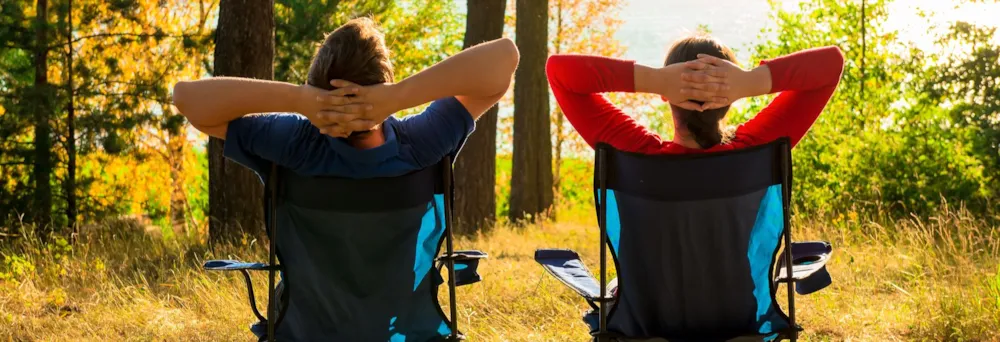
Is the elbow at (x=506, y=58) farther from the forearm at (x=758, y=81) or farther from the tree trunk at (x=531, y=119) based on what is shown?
the tree trunk at (x=531, y=119)

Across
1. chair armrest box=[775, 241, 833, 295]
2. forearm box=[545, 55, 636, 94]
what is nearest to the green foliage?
chair armrest box=[775, 241, 833, 295]

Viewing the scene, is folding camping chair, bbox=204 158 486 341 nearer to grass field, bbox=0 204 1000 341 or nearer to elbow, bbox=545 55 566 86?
elbow, bbox=545 55 566 86

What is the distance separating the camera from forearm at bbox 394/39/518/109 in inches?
94.7

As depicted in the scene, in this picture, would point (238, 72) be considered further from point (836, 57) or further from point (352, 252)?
point (836, 57)

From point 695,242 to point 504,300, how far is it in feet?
8.74

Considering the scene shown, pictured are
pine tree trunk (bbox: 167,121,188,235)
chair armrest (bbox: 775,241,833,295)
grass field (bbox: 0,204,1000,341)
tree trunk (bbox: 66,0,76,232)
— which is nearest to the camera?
chair armrest (bbox: 775,241,833,295)

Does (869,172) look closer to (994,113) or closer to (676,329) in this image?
(994,113)

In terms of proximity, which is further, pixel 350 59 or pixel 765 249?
pixel 765 249

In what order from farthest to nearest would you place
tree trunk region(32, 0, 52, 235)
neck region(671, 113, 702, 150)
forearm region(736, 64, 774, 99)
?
tree trunk region(32, 0, 52, 235) → neck region(671, 113, 702, 150) → forearm region(736, 64, 774, 99)

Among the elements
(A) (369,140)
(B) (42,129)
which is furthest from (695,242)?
(B) (42,129)

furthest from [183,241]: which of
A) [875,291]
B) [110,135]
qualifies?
[875,291]

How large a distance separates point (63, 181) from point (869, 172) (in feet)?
24.5

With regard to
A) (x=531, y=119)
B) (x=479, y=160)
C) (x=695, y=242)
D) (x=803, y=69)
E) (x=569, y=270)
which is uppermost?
(x=531, y=119)

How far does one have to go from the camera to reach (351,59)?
2.42 m
